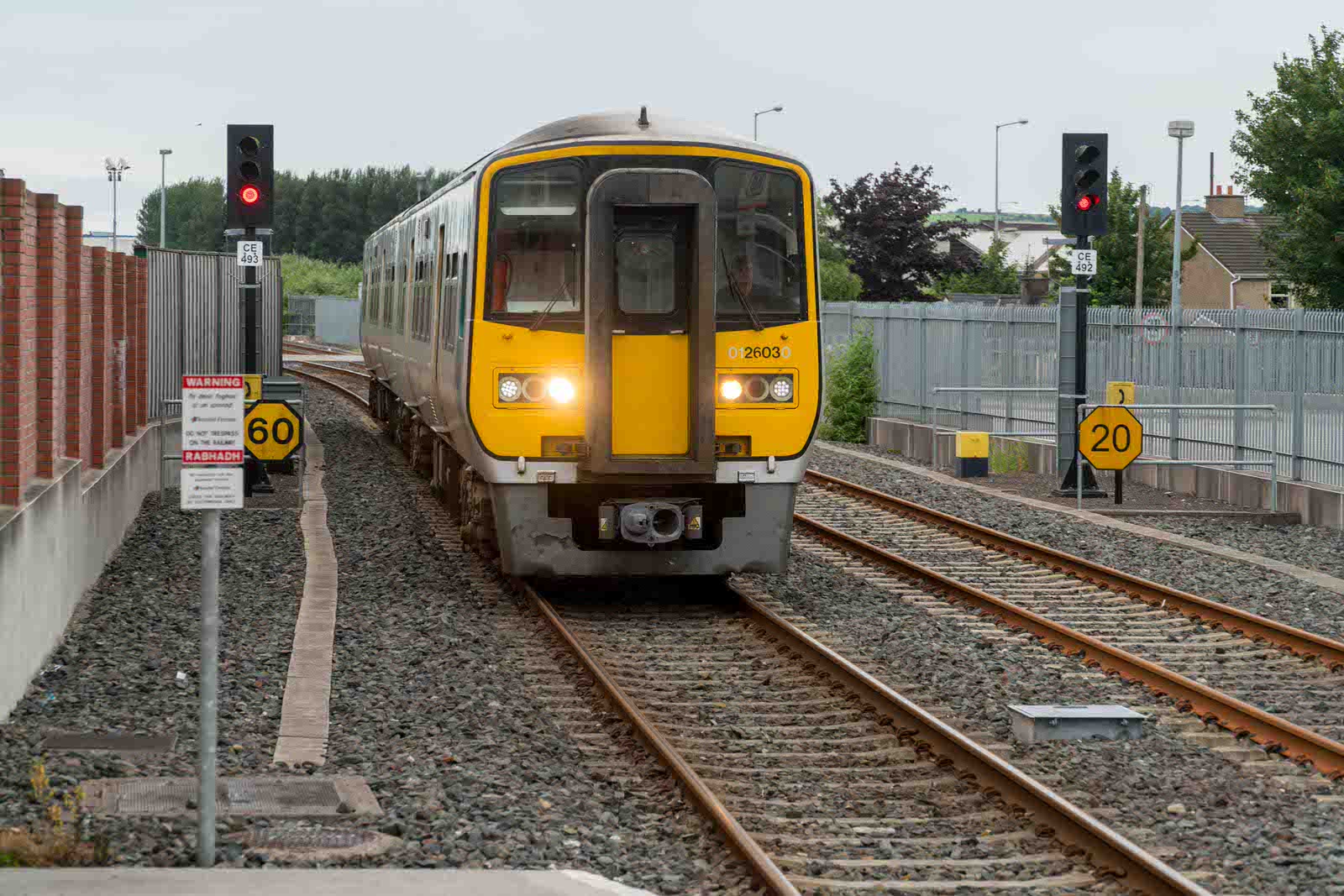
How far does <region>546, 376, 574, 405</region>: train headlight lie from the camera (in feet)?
43.5

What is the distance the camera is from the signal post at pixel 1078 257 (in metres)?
21.5

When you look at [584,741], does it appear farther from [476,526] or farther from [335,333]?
[335,333]

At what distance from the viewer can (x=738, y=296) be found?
13398 mm

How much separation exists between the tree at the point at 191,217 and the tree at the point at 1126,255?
76045 millimetres

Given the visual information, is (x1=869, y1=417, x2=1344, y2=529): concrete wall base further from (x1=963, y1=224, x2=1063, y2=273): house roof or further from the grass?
(x1=963, y1=224, x2=1063, y2=273): house roof

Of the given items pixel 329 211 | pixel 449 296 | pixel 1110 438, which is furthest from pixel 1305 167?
pixel 329 211

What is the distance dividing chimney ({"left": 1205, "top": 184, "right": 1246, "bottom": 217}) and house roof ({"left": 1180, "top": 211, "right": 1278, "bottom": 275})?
7347mm

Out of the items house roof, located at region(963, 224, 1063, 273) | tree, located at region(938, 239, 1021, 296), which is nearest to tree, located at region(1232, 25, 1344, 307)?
tree, located at region(938, 239, 1021, 296)

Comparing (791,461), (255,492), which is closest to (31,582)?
(791,461)

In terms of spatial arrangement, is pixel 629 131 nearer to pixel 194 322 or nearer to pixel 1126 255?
pixel 194 322

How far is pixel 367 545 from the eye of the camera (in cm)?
1712

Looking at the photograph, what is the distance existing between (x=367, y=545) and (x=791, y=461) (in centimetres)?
509

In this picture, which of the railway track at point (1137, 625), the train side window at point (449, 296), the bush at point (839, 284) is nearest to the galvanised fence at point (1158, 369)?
the railway track at point (1137, 625)

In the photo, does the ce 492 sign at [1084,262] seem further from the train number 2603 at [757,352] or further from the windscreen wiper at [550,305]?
the windscreen wiper at [550,305]
